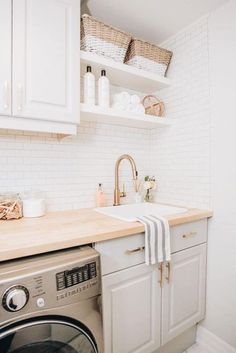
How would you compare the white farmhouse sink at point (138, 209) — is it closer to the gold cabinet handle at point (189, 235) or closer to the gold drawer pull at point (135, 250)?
the gold cabinet handle at point (189, 235)

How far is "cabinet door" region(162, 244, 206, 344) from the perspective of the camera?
1.32 meters

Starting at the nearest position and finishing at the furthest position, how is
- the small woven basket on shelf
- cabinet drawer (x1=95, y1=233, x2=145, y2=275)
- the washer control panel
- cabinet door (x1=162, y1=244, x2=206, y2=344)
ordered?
the washer control panel
cabinet drawer (x1=95, y1=233, x2=145, y2=275)
cabinet door (x1=162, y1=244, x2=206, y2=344)
the small woven basket on shelf

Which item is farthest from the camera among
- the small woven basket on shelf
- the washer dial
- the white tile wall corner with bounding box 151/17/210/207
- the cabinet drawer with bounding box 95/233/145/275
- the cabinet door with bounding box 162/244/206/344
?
the small woven basket on shelf

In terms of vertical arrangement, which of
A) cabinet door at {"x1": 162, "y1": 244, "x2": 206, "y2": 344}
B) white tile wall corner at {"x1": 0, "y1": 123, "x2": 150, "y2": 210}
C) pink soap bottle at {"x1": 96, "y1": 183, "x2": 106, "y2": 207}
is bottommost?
cabinet door at {"x1": 162, "y1": 244, "x2": 206, "y2": 344}

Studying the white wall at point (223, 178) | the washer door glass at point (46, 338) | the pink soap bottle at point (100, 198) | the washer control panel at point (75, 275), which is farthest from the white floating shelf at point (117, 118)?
the washer door glass at point (46, 338)

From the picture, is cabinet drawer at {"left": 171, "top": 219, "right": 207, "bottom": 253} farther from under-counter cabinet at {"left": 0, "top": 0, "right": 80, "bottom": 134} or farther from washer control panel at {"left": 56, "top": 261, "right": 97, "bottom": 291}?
under-counter cabinet at {"left": 0, "top": 0, "right": 80, "bottom": 134}

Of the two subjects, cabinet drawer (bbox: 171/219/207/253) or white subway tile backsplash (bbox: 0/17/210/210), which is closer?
cabinet drawer (bbox: 171/219/207/253)

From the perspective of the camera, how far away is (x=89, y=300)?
0.90m

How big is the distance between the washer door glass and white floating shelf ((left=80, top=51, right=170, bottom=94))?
4.54 feet

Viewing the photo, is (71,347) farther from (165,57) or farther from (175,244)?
(165,57)

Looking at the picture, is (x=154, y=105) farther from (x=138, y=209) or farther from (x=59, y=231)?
(x=59, y=231)

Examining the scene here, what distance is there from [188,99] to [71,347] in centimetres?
165

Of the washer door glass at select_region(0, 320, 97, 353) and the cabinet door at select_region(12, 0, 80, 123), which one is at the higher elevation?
the cabinet door at select_region(12, 0, 80, 123)

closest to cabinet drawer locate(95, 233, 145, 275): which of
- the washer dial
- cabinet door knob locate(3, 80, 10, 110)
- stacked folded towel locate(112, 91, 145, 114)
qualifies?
the washer dial
